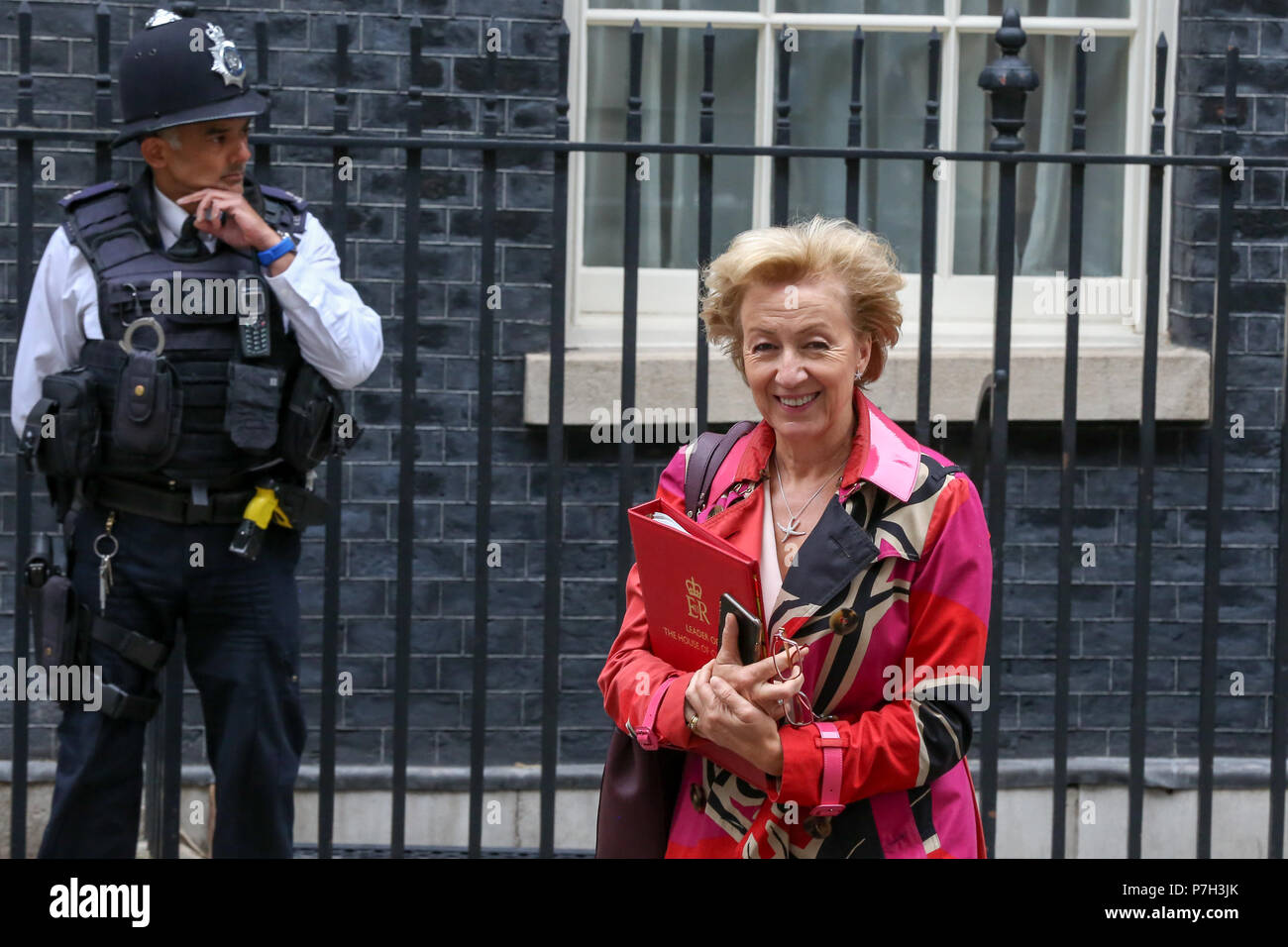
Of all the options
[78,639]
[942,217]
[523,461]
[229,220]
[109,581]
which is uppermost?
[942,217]

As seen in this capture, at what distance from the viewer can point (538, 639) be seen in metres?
6.05

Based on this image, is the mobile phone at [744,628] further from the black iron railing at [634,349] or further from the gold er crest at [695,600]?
the black iron railing at [634,349]

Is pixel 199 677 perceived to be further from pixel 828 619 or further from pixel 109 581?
pixel 828 619

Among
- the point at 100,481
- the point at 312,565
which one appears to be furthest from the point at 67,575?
the point at 312,565

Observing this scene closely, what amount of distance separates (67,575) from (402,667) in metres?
0.88

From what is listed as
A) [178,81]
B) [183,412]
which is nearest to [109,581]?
[183,412]

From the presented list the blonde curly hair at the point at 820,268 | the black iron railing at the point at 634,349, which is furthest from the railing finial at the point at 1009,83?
the blonde curly hair at the point at 820,268

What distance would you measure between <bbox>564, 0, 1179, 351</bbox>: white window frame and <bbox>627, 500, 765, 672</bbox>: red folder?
3143 millimetres

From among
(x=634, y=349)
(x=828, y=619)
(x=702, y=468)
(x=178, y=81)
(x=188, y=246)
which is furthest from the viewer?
(x=634, y=349)

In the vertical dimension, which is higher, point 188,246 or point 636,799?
point 188,246

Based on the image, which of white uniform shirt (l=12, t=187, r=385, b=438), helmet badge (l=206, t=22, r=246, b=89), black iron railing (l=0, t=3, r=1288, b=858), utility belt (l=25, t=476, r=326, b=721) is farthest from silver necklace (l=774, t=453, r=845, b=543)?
helmet badge (l=206, t=22, r=246, b=89)

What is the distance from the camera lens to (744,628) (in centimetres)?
276

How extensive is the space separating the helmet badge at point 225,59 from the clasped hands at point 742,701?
207 cm

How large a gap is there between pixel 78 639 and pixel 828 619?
6.72 feet
